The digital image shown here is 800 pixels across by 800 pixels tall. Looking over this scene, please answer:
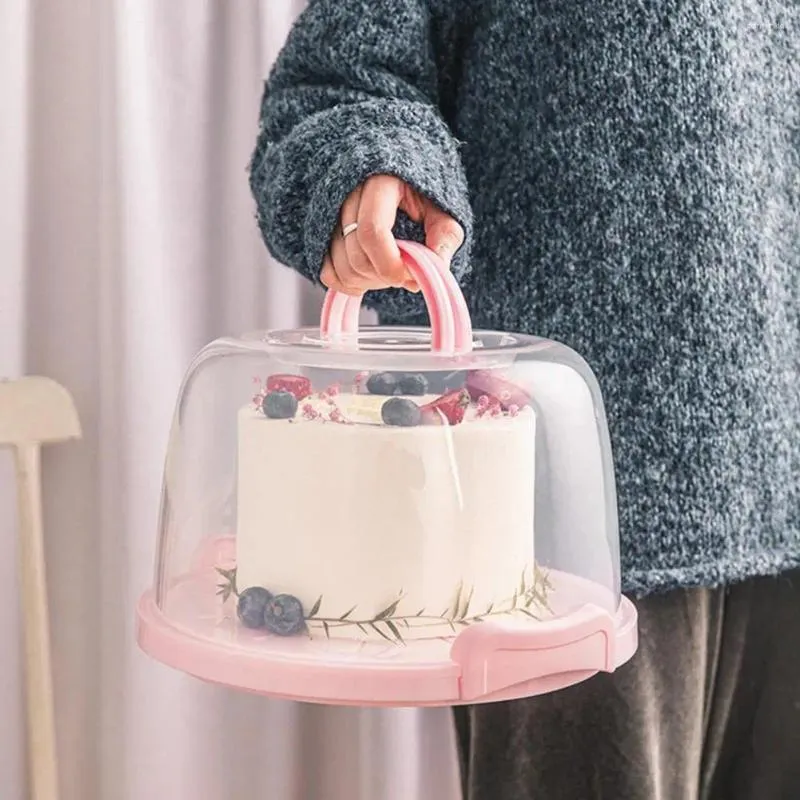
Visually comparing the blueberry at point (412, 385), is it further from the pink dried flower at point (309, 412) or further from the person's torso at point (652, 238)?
the person's torso at point (652, 238)

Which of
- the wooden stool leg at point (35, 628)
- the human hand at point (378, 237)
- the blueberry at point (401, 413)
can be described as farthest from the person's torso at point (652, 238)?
the wooden stool leg at point (35, 628)

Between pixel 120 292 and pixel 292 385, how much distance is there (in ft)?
1.17

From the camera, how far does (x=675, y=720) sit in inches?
29.6

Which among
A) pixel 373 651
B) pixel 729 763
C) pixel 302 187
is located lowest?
pixel 729 763

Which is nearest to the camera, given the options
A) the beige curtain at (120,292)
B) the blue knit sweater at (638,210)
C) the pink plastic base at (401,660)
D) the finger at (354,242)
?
the pink plastic base at (401,660)

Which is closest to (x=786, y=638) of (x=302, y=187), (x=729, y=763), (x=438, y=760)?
(x=729, y=763)

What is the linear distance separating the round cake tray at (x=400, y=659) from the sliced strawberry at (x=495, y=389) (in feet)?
0.39

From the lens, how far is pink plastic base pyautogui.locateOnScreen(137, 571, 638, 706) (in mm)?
452

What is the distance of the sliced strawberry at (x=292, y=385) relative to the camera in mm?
533

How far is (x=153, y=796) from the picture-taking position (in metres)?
0.88

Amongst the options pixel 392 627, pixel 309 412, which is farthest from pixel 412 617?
pixel 309 412

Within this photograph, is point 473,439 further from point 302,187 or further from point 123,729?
point 123,729

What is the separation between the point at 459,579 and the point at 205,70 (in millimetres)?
591

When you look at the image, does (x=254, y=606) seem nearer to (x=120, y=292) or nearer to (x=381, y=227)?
(x=381, y=227)
